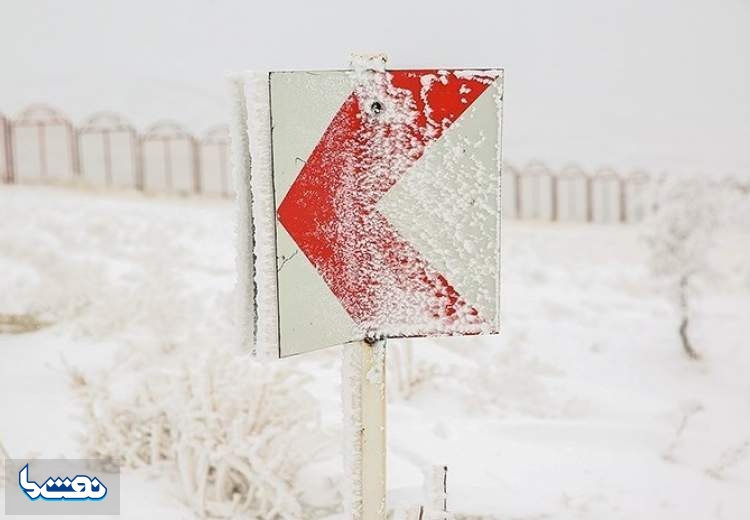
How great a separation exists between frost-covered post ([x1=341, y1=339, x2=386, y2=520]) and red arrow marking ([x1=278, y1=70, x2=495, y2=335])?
0.07 metres

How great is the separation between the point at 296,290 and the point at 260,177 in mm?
228

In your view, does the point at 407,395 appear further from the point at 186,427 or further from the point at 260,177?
the point at 260,177

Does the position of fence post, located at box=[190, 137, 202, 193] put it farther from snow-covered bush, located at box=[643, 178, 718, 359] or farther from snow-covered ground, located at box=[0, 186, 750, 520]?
snow-covered bush, located at box=[643, 178, 718, 359]

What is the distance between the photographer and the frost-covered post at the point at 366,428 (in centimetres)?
152

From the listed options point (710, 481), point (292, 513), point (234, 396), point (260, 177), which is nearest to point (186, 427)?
point (234, 396)

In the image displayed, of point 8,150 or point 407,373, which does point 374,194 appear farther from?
point 8,150

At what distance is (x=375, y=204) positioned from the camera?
1.50m

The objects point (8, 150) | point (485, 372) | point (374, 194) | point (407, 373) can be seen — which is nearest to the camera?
point (374, 194)

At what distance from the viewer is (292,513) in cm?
227

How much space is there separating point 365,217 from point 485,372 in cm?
296

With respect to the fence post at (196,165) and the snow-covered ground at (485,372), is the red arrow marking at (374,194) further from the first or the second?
the fence post at (196,165)

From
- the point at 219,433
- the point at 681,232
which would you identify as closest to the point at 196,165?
the point at 681,232

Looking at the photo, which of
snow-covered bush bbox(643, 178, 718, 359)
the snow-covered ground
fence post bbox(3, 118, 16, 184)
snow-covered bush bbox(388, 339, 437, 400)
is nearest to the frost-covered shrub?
the snow-covered ground

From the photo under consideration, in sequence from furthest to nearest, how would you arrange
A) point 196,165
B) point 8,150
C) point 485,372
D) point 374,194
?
point 196,165, point 8,150, point 485,372, point 374,194
